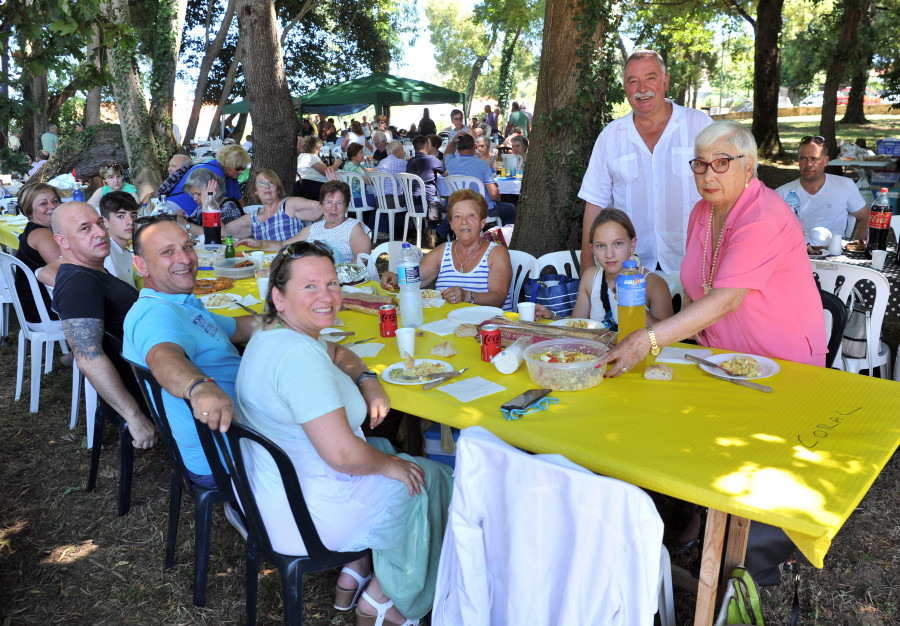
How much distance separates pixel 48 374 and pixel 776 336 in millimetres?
5299

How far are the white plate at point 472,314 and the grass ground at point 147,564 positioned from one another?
49.4 inches

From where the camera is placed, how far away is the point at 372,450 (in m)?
2.08

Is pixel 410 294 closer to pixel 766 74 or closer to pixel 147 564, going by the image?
pixel 147 564

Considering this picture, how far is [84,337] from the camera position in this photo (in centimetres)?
295

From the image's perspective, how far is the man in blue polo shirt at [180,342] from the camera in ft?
6.90

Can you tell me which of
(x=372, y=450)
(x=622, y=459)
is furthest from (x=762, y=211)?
(x=372, y=450)

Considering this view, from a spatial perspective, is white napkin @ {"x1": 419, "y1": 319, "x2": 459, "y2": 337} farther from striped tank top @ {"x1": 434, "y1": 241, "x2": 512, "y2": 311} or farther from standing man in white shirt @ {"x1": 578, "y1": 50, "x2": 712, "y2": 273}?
standing man in white shirt @ {"x1": 578, "y1": 50, "x2": 712, "y2": 273}

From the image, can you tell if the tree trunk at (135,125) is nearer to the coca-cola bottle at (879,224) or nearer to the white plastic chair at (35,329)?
the white plastic chair at (35,329)

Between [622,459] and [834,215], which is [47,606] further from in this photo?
[834,215]

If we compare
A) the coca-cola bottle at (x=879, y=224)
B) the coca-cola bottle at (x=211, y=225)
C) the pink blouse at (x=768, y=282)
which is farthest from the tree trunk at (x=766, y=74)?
the pink blouse at (x=768, y=282)

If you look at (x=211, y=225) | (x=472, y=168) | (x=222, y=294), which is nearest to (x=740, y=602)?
(x=222, y=294)

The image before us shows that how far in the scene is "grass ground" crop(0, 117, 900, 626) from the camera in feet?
8.37

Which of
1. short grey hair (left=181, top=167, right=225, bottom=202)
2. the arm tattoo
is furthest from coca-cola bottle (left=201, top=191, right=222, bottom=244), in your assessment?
the arm tattoo

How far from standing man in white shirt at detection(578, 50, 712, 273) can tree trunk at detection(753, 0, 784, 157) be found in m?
10.9
